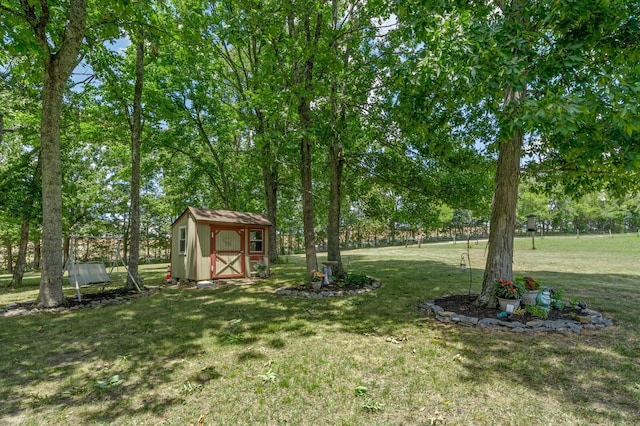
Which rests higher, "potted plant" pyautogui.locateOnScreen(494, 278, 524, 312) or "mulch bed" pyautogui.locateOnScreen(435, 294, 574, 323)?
"potted plant" pyautogui.locateOnScreen(494, 278, 524, 312)

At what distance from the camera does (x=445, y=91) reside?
5.43 meters

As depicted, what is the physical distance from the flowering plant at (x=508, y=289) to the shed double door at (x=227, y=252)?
30.0ft

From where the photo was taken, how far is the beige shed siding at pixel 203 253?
11.1m

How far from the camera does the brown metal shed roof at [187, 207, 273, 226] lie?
36.7ft

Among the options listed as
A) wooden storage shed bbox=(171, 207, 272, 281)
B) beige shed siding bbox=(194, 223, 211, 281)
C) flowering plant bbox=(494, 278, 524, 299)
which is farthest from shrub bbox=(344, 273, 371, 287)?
beige shed siding bbox=(194, 223, 211, 281)

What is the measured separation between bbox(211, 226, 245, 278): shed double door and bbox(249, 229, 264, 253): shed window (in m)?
0.50

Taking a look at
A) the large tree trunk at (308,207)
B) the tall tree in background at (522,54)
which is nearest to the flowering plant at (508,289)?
the tall tree in background at (522,54)

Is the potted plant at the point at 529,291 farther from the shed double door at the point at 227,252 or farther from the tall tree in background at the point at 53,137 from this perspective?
the tall tree in background at the point at 53,137

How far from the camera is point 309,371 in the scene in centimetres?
382

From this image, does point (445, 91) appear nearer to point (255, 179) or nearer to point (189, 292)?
point (189, 292)

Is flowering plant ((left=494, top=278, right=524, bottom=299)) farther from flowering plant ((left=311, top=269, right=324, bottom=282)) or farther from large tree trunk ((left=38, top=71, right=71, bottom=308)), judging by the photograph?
large tree trunk ((left=38, top=71, right=71, bottom=308))

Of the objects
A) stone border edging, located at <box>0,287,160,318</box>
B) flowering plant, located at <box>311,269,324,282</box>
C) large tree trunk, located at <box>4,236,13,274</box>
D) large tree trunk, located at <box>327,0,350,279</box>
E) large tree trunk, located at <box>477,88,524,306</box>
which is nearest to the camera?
large tree trunk, located at <box>477,88,524,306</box>

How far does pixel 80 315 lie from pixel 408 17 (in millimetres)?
8954

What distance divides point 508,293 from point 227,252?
9494 mm
